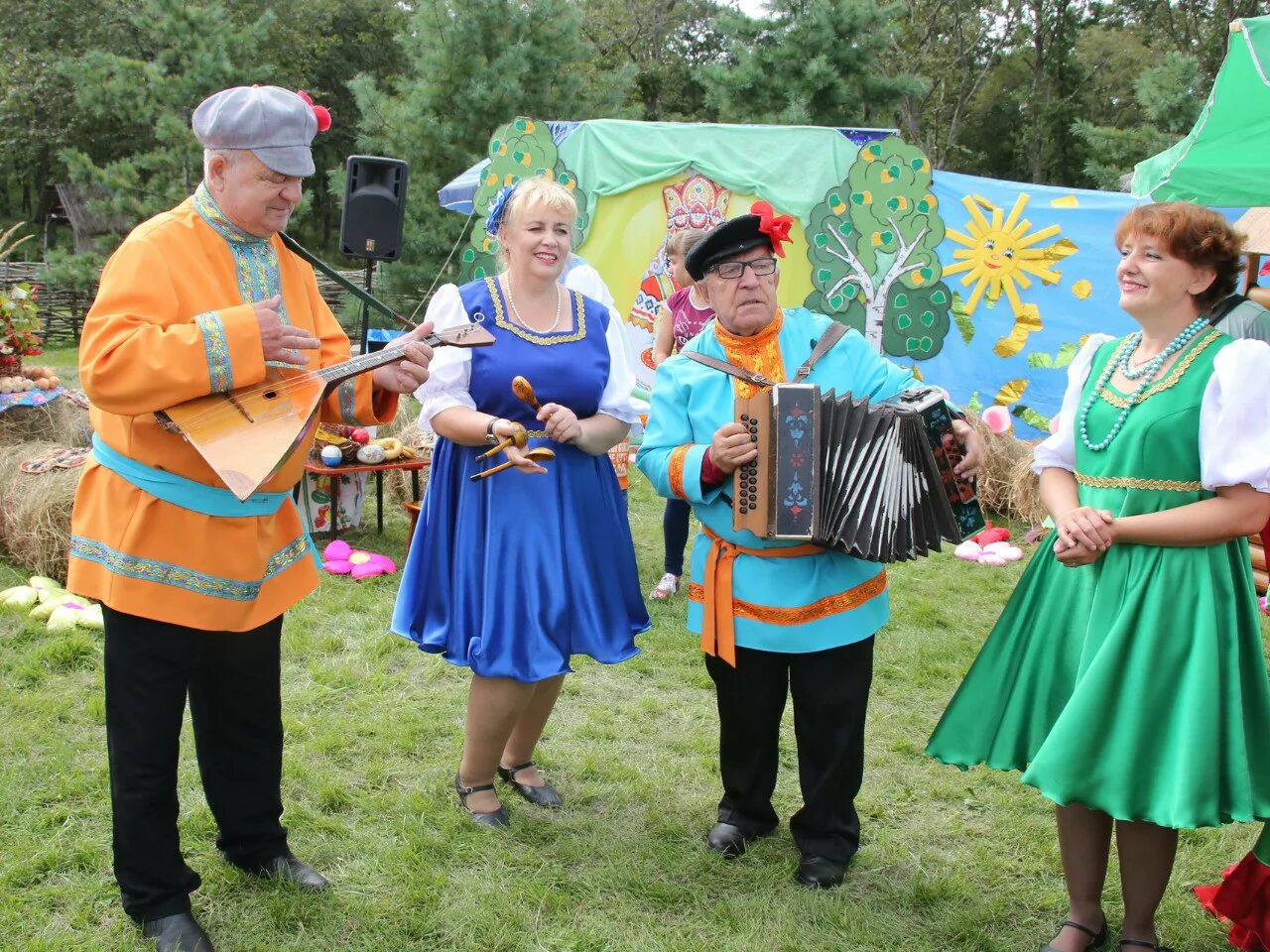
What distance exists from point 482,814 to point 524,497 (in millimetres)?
1053

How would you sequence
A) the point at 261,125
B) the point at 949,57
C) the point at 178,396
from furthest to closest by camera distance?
the point at 949,57 → the point at 261,125 → the point at 178,396

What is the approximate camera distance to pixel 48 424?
6953 mm

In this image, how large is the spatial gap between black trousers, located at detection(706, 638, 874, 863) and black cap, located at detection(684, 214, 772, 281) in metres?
1.12

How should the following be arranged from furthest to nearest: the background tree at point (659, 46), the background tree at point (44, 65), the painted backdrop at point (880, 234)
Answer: the background tree at point (659, 46)
the background tree at point (44, 65)
the painted backdrop at point (880, 234)

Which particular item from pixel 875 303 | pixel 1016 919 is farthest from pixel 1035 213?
pixel 1016 919

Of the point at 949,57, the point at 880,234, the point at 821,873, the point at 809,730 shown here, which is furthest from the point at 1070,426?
the point at 949,57

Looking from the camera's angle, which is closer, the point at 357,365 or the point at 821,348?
the point at 357,365

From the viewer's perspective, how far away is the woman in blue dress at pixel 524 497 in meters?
3.17

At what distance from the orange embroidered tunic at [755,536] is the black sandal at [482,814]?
2.98 feet

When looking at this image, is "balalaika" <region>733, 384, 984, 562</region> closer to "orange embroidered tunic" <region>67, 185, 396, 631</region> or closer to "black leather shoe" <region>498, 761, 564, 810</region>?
"orange embroidered tunic" <region>67, 185, 396, 631</region>

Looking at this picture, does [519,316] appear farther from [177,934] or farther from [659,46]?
[659,46]

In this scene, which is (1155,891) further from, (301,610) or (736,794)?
(301,610)

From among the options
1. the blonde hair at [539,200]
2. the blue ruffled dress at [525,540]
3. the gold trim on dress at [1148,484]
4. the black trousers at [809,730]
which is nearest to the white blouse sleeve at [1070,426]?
the gold trim on dress at [1148,484]

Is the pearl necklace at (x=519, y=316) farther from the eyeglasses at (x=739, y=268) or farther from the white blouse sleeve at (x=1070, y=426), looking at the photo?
the white blouse sleeve at (x=1070, y=426)
